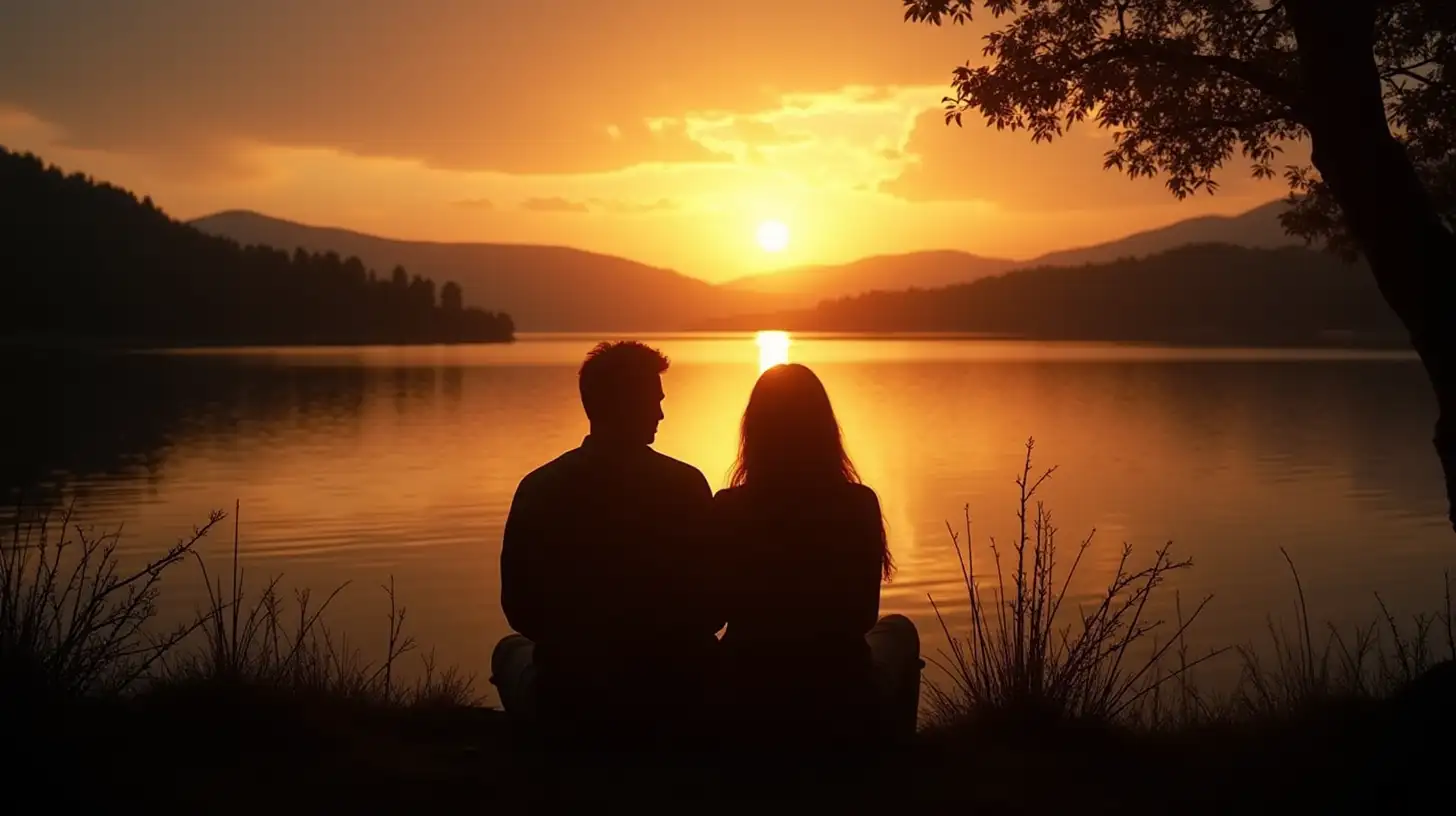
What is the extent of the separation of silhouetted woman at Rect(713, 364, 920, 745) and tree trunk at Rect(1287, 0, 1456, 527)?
325cm

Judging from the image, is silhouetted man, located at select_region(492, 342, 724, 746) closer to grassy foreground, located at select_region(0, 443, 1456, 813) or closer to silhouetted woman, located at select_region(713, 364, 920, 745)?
silhouetted woman, located at select_region(713, 364, 920, 745)

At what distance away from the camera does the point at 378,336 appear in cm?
16675

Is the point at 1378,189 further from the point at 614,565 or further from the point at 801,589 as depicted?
the point at 614,565

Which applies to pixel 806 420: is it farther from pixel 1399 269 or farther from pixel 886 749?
pixel 1399 269

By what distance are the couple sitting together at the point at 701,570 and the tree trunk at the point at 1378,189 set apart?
10.5 ft

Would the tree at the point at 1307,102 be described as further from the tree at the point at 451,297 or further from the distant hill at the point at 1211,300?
the tree at the point at 451,297

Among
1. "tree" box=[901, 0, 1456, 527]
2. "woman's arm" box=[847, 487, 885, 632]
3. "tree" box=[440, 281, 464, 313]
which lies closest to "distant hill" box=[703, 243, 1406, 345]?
"tree" box=[440, 281, 464, 313]

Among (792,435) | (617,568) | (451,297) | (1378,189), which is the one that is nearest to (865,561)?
(792,435)

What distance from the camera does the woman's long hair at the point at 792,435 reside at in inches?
170

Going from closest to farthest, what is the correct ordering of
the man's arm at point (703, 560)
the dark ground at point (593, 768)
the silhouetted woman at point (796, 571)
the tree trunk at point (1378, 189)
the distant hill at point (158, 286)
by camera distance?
the dark ground at point (593, 768), the silhouetted woman at point (796, 571), the man's arm at point (703, 560), the tree trunk at point (1378, 189), the distant hill at point (158, 286)

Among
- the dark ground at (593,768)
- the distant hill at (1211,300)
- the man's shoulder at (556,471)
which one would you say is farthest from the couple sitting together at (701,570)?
the distant hill at (1211,300)

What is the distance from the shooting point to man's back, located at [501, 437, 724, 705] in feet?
14.4

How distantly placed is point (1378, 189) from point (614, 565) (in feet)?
14.4

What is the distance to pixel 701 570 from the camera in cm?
449
